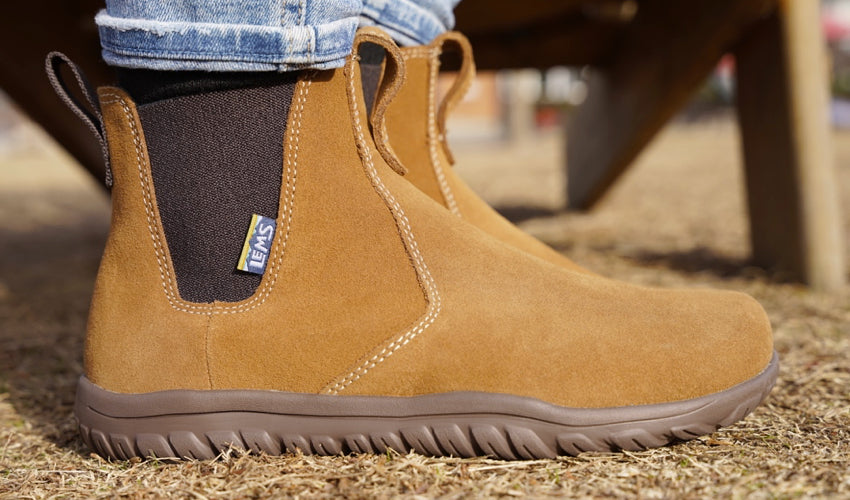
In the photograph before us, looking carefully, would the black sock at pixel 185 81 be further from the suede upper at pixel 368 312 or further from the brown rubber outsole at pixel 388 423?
the brown rubber outsole at pixel 388 423

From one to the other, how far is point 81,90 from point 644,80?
1.65 m

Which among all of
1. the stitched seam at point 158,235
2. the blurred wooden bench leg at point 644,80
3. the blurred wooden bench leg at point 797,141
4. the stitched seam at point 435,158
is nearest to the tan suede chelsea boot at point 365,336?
the stitched seam at point 158,235

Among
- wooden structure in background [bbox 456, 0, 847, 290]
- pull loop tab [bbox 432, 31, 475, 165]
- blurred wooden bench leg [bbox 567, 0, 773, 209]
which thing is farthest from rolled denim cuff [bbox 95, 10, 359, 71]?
blurred wooden bench leg [bbox 567, 0, 773, 209]

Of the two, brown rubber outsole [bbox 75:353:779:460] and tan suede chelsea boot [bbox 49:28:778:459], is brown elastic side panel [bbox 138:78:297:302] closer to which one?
tan suede chelsea boot [bbox 49:28:778:459]

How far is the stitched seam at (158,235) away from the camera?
0.82 metres

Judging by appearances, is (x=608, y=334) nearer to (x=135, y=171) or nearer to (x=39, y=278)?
(x=135, y=171)

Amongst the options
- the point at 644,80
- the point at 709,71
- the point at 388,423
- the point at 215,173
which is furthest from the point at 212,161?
the point at 644,80

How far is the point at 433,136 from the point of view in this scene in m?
0.99

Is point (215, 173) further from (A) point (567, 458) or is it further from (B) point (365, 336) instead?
(A) point (567, 458)

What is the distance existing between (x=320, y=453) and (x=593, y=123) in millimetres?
2043

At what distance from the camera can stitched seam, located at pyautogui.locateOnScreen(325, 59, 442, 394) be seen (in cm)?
82

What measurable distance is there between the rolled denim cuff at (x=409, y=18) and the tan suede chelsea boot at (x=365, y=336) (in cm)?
8

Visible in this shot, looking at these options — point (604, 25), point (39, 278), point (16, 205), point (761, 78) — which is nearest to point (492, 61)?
point (604, 25)

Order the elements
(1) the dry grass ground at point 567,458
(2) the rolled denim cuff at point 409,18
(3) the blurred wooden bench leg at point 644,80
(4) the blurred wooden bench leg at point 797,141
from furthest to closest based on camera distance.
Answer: (3) the blurred wooden bench leg at point 644,80
(4) the blurred wooden bench leg at point 797,141
(2) the rolled denim cuff at point 409,18
(1) the dry grass ground at point 567,458
